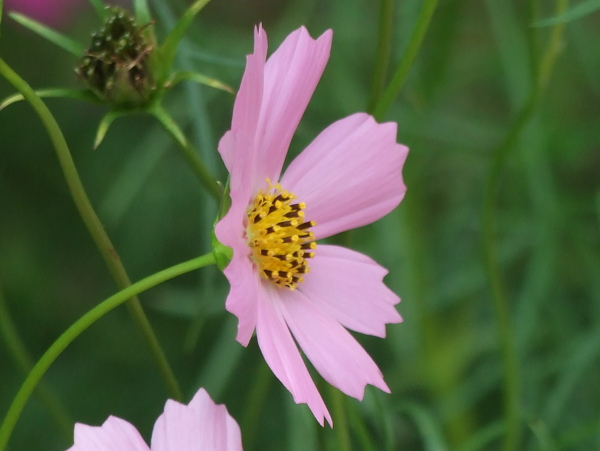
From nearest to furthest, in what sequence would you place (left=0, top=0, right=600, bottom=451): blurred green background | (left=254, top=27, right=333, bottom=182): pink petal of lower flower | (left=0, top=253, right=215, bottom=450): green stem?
(left=0, top=253, right=215, bottom=450): green stem → (left=254, top=27, right=333, bottom=182): pink petal of lower flower → (left=0, top=0, right=600, bottom=451): blurred green background

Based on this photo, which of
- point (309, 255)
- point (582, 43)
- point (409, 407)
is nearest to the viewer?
point (309, 255)

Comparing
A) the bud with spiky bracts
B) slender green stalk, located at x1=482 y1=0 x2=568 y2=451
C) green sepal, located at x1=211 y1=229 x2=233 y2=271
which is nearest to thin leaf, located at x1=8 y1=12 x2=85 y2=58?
the bud with spiky bracts

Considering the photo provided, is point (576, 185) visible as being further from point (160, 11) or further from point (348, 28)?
point (160, 11)

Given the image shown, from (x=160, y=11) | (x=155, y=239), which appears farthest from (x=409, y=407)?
(x=155, y=239)

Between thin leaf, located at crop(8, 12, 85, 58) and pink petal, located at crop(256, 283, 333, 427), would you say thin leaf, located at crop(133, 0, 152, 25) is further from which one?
pink petal, located at crop(256, 283, 333, 427)

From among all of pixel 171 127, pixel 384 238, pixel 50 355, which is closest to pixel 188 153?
pixel 171 127
